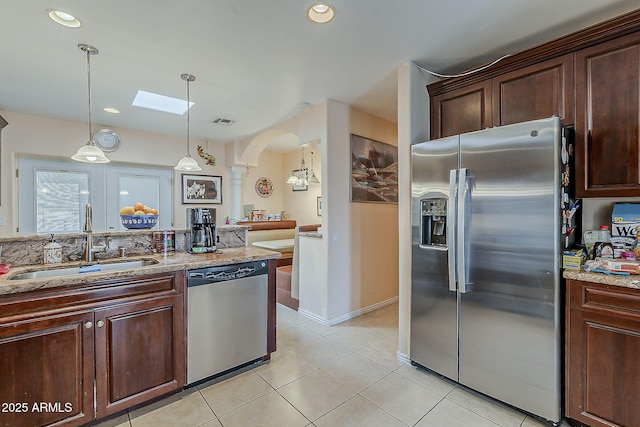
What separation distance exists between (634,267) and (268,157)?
6131mm

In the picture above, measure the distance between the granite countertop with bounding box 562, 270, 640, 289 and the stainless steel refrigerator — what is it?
0.07 m

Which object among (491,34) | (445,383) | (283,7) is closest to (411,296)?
(445,383)

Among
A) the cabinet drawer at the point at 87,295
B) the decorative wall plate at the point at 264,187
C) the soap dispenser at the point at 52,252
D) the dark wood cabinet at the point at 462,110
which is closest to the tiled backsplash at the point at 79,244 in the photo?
the soap dispenser at the point at 52,252

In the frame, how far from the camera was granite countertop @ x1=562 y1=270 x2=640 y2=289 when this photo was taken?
1.50m

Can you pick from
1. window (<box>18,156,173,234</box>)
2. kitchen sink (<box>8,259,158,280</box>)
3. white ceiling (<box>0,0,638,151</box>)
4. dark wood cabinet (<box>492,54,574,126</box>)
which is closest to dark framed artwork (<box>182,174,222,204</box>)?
window (<box>18,156,173,234</box>)

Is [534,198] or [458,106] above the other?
[458,106]

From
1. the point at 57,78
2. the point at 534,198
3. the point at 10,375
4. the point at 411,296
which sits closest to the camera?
the point at 10,375

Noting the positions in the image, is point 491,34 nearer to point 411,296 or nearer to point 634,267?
point 634,267

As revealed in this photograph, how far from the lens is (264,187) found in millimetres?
6586

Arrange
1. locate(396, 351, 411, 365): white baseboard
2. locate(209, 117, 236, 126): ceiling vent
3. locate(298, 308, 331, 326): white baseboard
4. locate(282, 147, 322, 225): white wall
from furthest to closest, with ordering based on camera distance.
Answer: locate(282, 147, 322, 225): white wall → locate(209, 117, 236, 126): ceiling vent → locate(298, 308, 331, 326): white baseboard → locate(396, 351, 411, 365): white baseboard

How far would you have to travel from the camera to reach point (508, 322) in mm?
1826

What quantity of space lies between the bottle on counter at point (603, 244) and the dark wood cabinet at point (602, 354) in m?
0.38

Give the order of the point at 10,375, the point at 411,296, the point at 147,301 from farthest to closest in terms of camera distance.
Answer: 1. the point at 411,296
2. the point at 147,301
3. the point at 10,375

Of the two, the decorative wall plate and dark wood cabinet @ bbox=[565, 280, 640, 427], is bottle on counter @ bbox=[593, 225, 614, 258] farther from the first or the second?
the decorative wall plate
